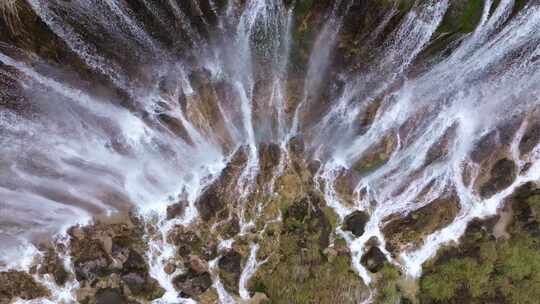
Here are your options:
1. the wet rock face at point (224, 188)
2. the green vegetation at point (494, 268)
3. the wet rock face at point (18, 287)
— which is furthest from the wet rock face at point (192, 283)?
the green vegetation at point (494, 268)

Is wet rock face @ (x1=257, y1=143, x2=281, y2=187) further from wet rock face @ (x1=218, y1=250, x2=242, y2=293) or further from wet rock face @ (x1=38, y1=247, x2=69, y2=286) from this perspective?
wet rock face @ (x1=38, y1=247, x2=69, y2=286)

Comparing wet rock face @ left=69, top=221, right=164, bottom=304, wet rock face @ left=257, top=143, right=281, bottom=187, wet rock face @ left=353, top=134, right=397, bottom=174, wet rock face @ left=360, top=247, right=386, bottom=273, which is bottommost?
wet rock face @ left=360, top=247, right=386, bottom=273

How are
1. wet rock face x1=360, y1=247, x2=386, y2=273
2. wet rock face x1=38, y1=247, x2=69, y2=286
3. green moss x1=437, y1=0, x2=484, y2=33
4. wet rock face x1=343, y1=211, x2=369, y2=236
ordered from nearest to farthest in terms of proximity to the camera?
green moss x1=437, y1=0, x2=484, y2=33 → wet rock face x1=38, y1=247, x2=69, y2=286 → wet rock face x1=343, y1=211, x2=369, y2=236 → wet rock face x1=360, y1=247, x2=386, y2=273

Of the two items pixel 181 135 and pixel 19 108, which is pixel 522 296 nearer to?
pixel 181 135

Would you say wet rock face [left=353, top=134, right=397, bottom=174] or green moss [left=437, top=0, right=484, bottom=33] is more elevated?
green moss [left=437, top=0, right=484, bottom=33]

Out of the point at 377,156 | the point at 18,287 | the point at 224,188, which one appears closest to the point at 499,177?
the point at 377,156

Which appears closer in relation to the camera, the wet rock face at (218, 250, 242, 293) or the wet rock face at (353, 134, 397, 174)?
the wet rock face at (353, 134, 397, 174)

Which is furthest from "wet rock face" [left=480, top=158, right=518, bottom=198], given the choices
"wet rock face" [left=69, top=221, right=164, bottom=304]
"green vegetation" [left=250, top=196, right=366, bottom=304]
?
"wet rock face" [left=69, top=221, right=164, bottom=304]
